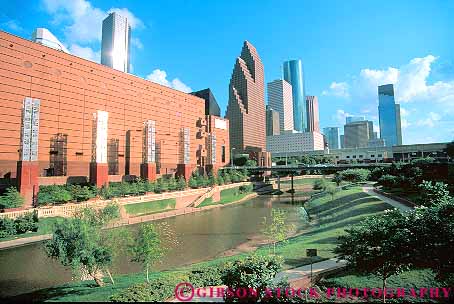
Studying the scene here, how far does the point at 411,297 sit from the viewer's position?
51.2 feet

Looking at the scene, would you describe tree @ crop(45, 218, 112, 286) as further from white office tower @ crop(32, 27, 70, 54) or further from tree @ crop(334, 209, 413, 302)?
white office tower @ crop(32, 27, 70, 54)

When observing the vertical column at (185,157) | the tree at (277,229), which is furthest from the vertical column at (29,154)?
the vertical column at (185,157)

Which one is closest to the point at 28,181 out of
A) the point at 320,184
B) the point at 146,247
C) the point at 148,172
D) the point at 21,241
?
the point at 21,241

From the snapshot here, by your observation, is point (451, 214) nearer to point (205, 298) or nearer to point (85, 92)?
point (205, 298)

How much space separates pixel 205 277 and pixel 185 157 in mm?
78229

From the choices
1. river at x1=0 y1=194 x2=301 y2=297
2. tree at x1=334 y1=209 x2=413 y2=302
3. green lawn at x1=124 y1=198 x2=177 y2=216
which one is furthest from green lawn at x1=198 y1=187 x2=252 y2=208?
tree at x1=334 y1=209 x2=413 y2=302

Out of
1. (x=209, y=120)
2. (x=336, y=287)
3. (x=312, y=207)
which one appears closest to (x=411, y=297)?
(x=336, y=287)

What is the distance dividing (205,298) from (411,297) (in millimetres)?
11334

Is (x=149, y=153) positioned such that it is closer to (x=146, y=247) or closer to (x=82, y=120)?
(x=82, y=120)

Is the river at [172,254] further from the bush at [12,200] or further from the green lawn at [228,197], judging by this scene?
the green lawn at [228,197]

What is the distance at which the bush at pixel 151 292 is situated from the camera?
15156mm

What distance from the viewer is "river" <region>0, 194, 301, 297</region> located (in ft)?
82.4

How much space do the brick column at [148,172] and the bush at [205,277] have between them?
203 ft

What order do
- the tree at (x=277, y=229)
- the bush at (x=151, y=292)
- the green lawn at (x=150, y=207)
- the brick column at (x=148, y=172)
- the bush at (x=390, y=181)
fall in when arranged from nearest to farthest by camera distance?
the bush at (x=151, y=292) < the tree at (x=277, y=229) < the bush at (x=390, y=181) < the green lawn at (x=150, y=207) < the brick column at (x=148, y=172)
